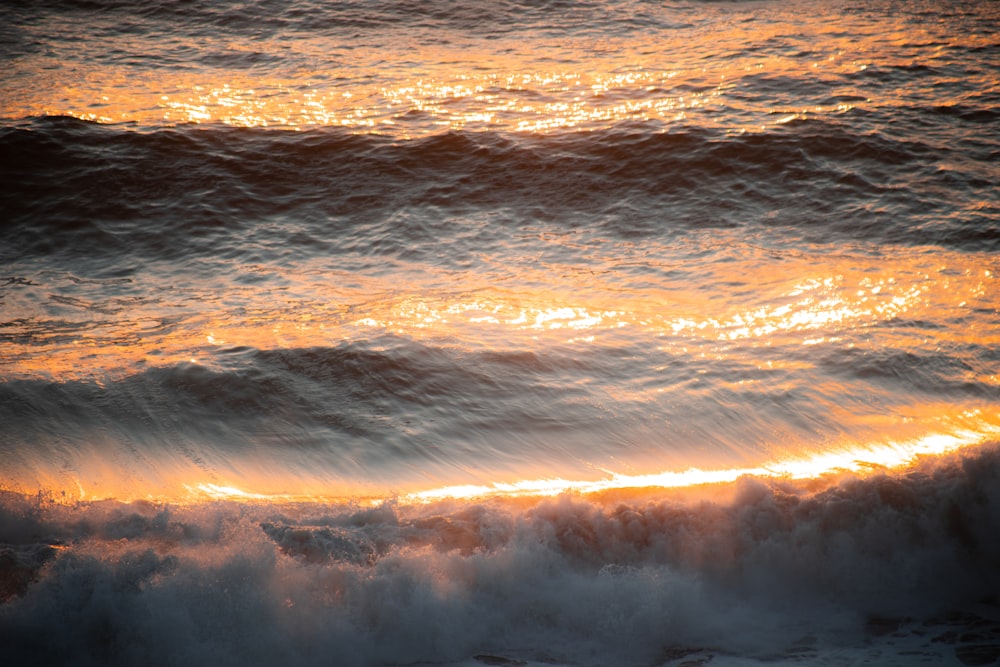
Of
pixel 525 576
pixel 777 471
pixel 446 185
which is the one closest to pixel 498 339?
pixel 777 471

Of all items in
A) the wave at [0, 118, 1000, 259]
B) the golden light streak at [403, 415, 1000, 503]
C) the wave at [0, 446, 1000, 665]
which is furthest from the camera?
the wave at [0, 118, 1000, 259]

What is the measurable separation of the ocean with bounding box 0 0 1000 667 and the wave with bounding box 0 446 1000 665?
0.05ft

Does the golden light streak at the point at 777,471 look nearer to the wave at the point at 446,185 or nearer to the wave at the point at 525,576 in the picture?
the wave at the point at 525,576

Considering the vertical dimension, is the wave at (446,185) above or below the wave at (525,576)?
above


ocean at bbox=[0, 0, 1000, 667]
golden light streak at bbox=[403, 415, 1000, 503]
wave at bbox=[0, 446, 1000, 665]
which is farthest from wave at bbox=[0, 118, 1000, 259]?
wave at bbox=[0, 446, 1000, 665]

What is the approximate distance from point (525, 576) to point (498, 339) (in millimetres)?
2291

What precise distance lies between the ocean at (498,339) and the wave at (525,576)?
0.05 feet

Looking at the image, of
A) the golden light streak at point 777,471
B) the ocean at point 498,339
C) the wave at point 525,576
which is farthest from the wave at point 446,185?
the wave at point 525,576

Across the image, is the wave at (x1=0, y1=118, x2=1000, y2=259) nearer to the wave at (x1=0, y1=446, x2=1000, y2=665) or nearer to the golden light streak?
the golden light streak

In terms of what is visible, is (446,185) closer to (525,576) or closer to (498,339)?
(498,339)

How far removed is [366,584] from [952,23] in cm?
1165

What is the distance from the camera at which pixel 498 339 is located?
5578 millimetres

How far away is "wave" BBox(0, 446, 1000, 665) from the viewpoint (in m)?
3.24

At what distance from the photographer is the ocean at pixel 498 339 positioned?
3434 mm
